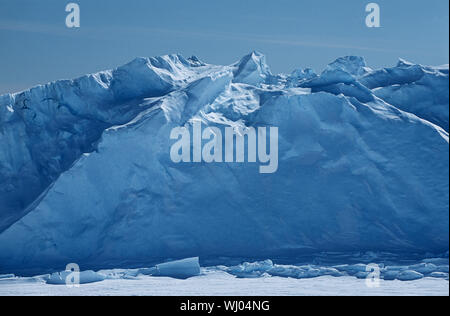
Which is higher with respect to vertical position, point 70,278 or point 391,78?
point 391,78

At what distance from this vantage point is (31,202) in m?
30.0

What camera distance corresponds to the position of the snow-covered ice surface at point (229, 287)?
77.6 feet

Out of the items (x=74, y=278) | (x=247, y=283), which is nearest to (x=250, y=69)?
(x=247, y=283)

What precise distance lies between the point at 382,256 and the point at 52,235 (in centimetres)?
1078

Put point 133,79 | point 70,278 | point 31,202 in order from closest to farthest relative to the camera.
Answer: point 70,278, point 31,202, point 133,79

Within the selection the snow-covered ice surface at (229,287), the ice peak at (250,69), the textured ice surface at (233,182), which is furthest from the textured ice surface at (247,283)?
the ice peak at (250,69)

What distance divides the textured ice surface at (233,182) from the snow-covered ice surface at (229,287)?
2335mm

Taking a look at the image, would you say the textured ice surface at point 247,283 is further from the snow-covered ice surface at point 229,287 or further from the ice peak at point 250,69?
the ice peak at point 250,69

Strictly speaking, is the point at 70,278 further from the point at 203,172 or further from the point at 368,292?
the point at 368,292

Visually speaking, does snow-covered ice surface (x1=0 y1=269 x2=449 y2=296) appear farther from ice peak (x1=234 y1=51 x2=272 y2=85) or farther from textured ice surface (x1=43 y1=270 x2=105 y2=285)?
ice peak (x1=234 y1=51 x2=272 y2=85)

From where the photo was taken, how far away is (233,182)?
29.4 m
